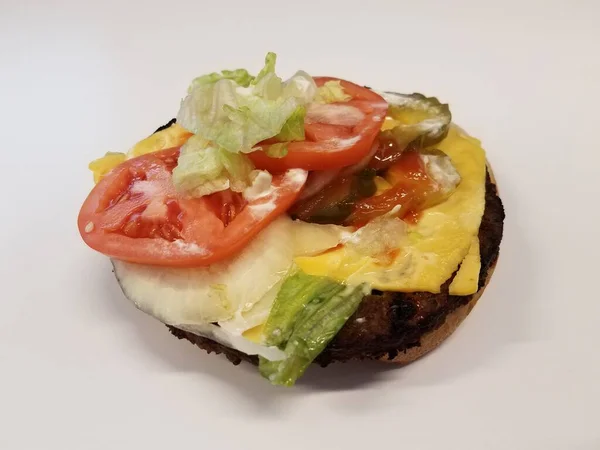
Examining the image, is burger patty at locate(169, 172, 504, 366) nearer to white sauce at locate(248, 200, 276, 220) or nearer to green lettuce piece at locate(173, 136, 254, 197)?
white sauce at locate(248, 200, 276, 220)

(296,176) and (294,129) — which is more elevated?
(294,129)

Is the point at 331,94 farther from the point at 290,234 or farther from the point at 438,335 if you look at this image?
the point at 438,335

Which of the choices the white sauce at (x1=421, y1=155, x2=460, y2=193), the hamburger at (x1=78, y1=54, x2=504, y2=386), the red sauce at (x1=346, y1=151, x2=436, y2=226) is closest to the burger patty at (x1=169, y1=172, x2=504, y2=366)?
the hamburger at (x1=78, y1=54, x2=504, y2=386)

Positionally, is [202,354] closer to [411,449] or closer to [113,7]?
[411,449]

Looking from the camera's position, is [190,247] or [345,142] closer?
[190,247]

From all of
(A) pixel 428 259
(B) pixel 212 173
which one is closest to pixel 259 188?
(B) pixel 212 173

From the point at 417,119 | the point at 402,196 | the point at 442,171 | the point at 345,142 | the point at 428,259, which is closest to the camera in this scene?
the point at 428,259

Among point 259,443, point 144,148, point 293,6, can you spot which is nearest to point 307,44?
point 293,6
